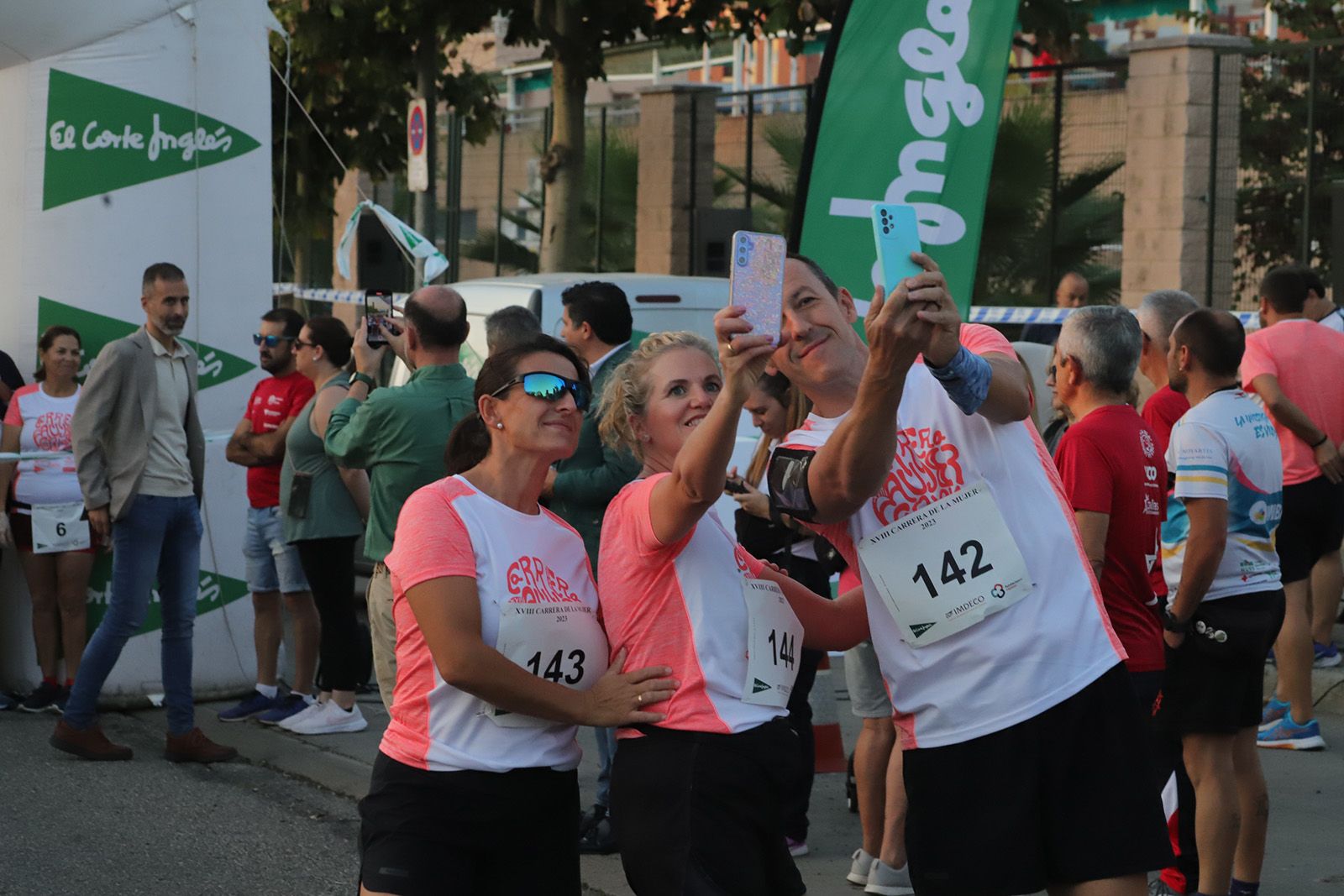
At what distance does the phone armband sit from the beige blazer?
4.79 m

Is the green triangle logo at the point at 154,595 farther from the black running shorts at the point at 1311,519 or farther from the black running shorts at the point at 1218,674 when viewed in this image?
the black running shorts at the point at 1218,674

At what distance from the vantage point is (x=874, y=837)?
5664mm

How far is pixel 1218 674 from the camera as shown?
5.05 metres

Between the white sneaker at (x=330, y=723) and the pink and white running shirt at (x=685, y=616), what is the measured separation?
4.90 meters

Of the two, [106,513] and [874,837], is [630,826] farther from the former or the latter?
[106,513]

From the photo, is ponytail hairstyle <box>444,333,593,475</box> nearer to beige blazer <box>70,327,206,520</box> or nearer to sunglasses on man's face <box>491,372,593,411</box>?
sunglasses on man's face <box>491,372,593,411</box>

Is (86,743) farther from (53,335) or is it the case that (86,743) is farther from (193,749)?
(53,335)

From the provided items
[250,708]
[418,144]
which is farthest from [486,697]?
[418,144]

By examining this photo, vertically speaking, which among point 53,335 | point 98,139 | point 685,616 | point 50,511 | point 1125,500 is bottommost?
point 50,511

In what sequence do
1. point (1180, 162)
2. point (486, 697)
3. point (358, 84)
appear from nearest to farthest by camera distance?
point (486, 697)
point (1180, 162)
point (358, 84)

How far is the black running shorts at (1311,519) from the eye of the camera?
315 inches

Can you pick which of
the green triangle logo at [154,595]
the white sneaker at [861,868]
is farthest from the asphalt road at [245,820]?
the green triangle logo at [154,595]

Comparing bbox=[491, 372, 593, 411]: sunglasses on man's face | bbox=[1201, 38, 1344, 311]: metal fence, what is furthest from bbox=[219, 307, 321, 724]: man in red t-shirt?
bbox=[1201, 38, 1344, 311]: metal fence

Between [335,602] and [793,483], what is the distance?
201 inches
